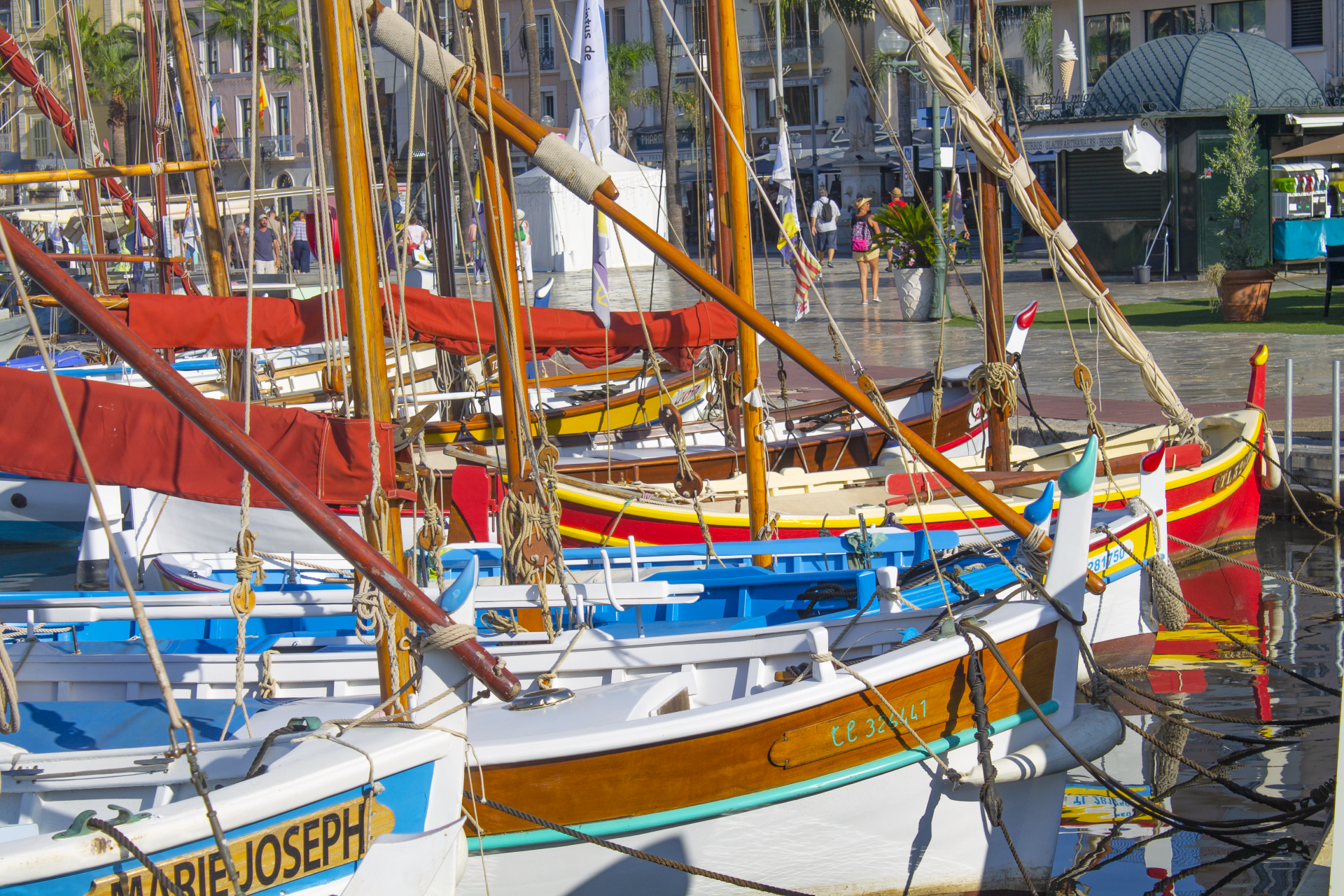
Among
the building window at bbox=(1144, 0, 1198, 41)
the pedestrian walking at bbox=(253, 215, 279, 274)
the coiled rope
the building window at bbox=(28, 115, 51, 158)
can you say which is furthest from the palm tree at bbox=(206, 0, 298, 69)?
the coiled rope

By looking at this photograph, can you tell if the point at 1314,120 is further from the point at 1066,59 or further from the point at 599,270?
the point at 599,270

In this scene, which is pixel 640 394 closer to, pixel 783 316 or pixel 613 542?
pixel 613 542

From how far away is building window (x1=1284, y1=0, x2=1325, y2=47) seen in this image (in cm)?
3400

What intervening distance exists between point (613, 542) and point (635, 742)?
4789 millimetres

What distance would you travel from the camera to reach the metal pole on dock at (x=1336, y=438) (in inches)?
424

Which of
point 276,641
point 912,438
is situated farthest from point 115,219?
point 912,438

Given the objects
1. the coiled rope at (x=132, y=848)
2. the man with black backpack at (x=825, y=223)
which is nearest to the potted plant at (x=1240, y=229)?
the man with black backpack at (x=825, y=223)

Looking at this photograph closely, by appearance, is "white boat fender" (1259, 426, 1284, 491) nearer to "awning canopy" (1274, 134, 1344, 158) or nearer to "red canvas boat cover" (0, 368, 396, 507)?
"red canvas boat cover" (0, 368, 396, 507)

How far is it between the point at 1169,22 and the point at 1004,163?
31807 mm

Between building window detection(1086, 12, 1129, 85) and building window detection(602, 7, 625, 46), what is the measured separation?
2673 cm

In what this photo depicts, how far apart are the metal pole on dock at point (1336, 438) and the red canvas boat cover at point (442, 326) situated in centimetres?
537

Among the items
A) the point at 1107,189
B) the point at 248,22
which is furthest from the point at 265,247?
the point at 1107,189

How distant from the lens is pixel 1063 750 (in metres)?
5.68

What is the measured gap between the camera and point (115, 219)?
29.2m
